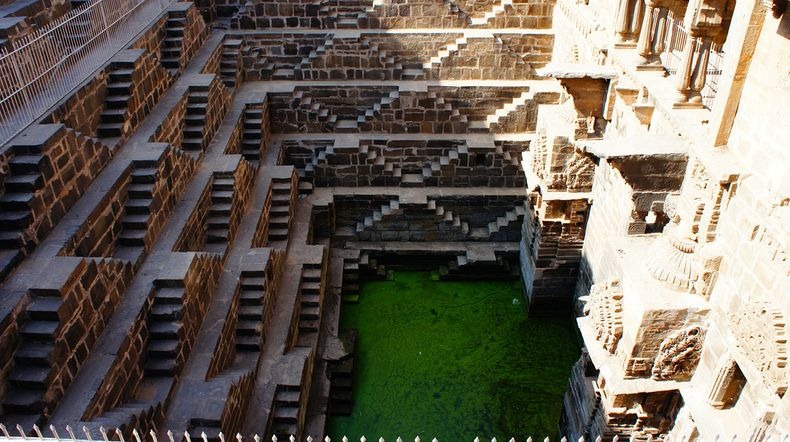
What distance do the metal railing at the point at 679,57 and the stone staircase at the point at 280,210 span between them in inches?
264

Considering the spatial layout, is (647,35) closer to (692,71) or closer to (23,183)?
(692,71)

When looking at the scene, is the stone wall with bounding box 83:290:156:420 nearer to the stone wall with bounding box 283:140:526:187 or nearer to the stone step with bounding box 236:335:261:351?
the stone step with bounding box 236:335:261:351

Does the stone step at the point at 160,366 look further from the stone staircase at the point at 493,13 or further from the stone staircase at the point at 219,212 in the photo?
the stone staircase at the point at 493,13

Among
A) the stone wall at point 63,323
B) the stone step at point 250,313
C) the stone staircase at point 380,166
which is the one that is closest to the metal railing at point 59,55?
the stone wall at point 63,323

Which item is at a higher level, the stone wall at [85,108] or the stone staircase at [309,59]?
the stone wall at [85,108]

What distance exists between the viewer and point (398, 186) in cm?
1237

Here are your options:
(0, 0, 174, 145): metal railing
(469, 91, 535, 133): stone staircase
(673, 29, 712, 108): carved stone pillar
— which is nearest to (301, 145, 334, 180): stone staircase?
(469, 91, 535, 133): stone staircase

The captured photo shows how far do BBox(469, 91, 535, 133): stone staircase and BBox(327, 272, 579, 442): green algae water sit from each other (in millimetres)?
3182

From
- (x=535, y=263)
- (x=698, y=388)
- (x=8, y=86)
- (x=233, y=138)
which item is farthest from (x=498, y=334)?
(x=8, y=86)

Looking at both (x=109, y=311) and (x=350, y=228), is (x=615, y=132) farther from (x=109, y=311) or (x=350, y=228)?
(x=109, y=311)

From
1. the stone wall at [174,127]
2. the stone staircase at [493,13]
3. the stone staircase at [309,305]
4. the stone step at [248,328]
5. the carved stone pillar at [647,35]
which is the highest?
the carved stone pillar at [647,35]

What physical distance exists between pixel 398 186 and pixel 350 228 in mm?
1345

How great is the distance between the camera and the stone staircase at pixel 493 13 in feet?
40.7

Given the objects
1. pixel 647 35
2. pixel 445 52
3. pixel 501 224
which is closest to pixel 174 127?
pixel 445 52
